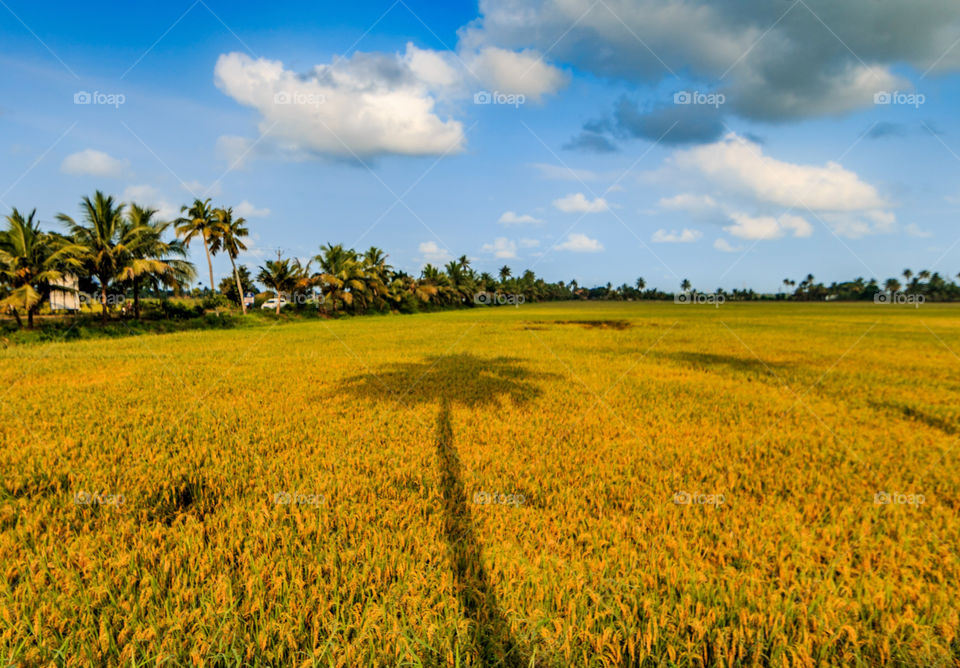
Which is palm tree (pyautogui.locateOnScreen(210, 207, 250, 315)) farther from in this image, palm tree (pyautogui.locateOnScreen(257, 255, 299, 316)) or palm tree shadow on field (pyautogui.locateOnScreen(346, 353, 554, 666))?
palm tree shadow on field (pyautogui.locateOnScreen(346, 353, 554, 666))

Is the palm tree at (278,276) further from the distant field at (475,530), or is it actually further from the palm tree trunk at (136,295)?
the distant field at (475,530)

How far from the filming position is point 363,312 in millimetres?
44625

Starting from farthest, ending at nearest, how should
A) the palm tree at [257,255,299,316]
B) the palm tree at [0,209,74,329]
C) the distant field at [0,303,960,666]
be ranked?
the palm tree at [257,255,299,316], the palm tree at [0,209,74,329], the distant field at [0,303,960,666]

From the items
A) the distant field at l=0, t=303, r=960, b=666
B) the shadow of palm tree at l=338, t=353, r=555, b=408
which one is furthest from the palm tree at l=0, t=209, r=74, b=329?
the shadow of palm tree at l=338, t=353, r=555, b=408

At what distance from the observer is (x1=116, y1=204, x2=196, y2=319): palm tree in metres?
20.9

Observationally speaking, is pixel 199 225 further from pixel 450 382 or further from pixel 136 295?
pixel 450 382

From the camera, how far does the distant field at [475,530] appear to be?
2205 millimetres

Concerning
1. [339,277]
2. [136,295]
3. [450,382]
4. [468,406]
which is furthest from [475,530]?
[339,277]

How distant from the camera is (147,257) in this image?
72.9ft

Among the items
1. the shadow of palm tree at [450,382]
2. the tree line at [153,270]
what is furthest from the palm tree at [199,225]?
the shadow of palm tree at [450,382]

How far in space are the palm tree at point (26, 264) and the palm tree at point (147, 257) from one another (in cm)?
309

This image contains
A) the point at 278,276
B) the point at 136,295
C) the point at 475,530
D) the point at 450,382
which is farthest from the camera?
the point at 278,276

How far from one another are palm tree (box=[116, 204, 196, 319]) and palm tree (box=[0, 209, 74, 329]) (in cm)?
309

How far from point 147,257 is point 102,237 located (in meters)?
2.03
